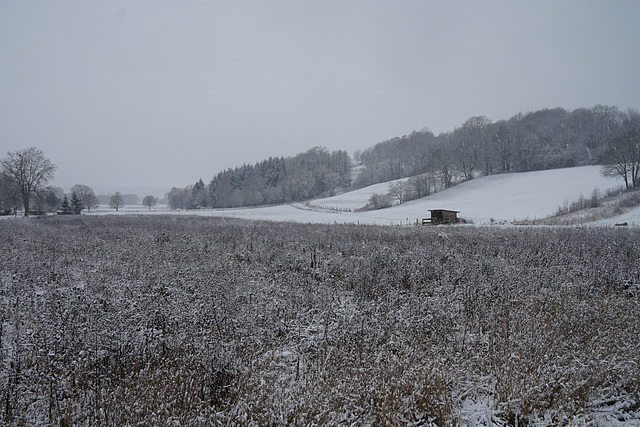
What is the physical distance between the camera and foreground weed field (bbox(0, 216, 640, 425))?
344 cm

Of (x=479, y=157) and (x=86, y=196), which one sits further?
(x=86, y=196)

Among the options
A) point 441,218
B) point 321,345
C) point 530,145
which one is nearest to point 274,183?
point 530,145

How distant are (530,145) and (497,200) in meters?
32.5

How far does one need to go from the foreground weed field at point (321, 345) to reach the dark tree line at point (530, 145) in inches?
2485

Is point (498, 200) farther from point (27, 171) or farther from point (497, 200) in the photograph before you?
point (27, 171)

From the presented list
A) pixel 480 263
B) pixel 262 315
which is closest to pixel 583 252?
pixel 480 263

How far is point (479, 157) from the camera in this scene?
74625 millimetres

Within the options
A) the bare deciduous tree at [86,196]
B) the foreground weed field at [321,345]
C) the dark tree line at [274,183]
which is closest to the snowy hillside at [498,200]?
the dark tree line at [274,183]

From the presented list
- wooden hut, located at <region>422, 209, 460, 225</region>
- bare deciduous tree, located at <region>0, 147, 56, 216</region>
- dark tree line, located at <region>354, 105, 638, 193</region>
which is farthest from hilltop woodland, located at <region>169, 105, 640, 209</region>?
bare deciduous tree, located at <region>0, 147, 56, 216</region>

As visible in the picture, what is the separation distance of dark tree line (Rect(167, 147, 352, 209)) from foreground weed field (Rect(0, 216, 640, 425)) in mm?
85460

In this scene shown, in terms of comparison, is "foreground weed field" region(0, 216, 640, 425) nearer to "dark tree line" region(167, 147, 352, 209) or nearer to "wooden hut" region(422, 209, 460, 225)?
"wooden hut" region(422, 209, 460, 225)

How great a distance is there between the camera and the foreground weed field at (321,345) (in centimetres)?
344

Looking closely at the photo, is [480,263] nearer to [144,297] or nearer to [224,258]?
[224,258]

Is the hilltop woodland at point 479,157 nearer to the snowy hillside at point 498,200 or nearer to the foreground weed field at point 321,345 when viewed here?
the snowy hillside at point 498,200
